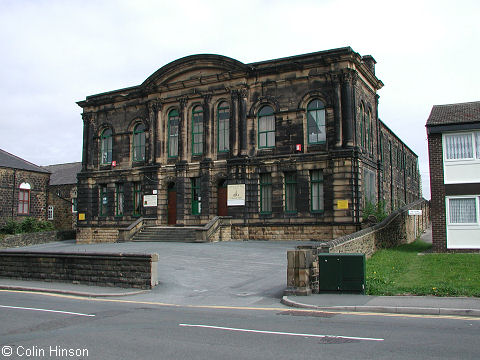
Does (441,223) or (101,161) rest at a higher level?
(101,161)

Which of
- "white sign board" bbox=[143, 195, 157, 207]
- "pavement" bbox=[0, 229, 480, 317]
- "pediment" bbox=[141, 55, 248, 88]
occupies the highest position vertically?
"pediment" bbox=[141, 55, 248, 88]

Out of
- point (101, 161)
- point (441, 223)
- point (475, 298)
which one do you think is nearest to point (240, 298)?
point (475, 298)

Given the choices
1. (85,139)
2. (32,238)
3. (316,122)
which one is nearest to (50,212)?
(32,238)

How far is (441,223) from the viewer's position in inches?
874

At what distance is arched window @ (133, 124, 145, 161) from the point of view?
35125mm

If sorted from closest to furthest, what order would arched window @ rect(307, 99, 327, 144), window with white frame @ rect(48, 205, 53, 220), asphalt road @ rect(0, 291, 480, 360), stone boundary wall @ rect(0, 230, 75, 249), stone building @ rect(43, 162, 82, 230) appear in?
1. asphalt road @ rect(0, 291, 480, 360)
2. arched window @ rect(307, 99, 327, 144)
3. stone boundary wall @ rect(0, 230, 75, 249)
4. stone building @ rect(43, 162, 82, 230)
5. window with white frame @ rect(48, 205, 53, 220)

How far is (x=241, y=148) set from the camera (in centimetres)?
3008

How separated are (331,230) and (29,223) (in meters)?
28.3

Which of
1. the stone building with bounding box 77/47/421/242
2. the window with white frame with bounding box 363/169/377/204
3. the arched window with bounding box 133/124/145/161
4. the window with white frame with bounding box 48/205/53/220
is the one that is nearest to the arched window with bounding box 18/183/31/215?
the window with white frame with bounding box 48/205/53/220

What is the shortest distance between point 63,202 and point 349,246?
3807 cm

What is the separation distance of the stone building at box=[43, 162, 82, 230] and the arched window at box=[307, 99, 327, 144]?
28737 millimetres

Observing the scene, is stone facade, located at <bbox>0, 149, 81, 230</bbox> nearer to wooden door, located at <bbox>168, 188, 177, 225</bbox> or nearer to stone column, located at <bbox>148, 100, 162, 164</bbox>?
stone column, located at <bbox>148, 100, 162, 164</bbox>

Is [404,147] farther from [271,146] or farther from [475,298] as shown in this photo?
[475,298]

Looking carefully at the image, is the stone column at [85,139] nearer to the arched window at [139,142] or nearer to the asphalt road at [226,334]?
the arched window at [139,142]
